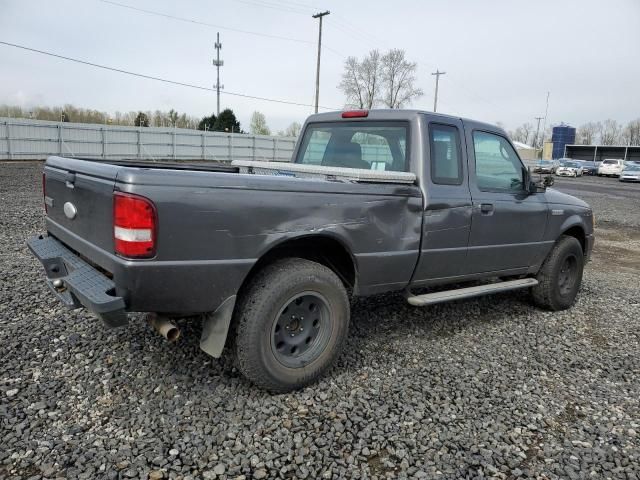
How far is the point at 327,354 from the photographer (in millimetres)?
3492

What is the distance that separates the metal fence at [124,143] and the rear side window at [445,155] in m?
18.7

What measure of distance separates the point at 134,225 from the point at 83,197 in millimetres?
730

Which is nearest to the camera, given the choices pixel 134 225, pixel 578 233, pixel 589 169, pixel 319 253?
pixel 134 225

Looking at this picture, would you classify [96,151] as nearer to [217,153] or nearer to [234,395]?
[217,153]

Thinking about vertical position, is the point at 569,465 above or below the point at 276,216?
below

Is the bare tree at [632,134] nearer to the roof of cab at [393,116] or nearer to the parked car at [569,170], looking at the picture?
the parked car at [569,170]

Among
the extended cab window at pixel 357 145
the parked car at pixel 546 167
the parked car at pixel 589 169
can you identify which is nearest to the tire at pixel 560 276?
the extended cab window at pixel 357 145

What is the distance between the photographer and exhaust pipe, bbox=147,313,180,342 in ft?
9.38

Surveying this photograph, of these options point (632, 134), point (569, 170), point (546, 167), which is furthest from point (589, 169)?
point (632, 134)

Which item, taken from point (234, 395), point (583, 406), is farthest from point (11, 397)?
point (583, 406)

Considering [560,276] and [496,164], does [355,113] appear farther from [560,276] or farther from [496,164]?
[560,276]

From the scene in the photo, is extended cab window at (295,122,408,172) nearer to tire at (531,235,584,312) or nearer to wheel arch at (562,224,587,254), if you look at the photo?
tire at (531,235,584,312)

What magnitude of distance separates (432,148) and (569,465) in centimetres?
244

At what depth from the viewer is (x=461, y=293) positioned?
4.32m
